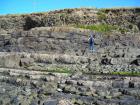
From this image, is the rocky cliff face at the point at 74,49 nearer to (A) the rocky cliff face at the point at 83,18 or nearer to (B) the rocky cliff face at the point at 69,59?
(B) the rocky cliff face at the point at 69,59

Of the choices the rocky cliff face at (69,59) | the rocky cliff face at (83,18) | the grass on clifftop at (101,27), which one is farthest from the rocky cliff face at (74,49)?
the rocky cliff face at (83,18)

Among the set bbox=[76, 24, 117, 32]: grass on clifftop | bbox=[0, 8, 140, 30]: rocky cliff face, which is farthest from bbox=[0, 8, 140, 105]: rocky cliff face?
bbox=[76, 24, 117, 32]: grass on clifftop

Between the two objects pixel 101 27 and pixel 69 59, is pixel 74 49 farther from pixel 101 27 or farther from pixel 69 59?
pixel 101 27

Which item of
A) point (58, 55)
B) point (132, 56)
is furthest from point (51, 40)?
point (132, 56)

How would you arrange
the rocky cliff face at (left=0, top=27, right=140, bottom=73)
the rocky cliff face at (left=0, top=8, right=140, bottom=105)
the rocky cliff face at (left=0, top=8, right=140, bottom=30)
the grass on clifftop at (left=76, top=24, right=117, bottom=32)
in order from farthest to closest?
the rocky cliff face at (left=0, top=8, right=140, bottom=30) → the grass on clifftop at (left=76, top=24, right=117, bottom=32) → the rocky cliff face at (left=0, top=27, right=140, bottom=73) → the rocky cliff face at (left=0, top=8, right=140, bottom=105)

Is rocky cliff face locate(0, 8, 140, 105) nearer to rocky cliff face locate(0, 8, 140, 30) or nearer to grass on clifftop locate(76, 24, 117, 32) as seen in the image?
rocky cliff face locate(0, 8, 140, 30)

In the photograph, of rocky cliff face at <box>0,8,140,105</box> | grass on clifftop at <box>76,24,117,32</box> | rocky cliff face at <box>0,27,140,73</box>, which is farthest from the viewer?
grass on clifftop at <box>76,24,117,32</box>

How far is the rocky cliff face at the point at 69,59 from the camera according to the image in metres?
18.9

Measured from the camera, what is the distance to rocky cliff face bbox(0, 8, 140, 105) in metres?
18.9

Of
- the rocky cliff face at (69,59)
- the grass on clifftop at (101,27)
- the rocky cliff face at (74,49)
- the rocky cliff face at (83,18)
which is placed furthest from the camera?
the rocky cliff face at (83,18)

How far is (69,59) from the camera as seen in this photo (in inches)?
1070

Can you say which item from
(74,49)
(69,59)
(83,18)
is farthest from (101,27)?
(69,59)

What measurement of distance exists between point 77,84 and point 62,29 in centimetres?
1254

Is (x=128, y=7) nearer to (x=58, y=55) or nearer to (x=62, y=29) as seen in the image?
(x=62, y=29)
